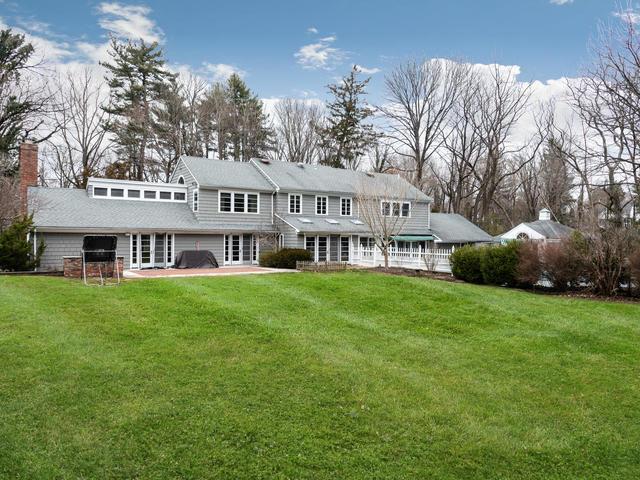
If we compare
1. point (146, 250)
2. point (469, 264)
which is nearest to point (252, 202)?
point (146, 250)

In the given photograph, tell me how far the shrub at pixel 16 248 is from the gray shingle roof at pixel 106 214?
2.77 meters

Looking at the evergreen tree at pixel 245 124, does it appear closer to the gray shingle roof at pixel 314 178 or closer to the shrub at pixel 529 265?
the gray shingle roof at pixel 314 178

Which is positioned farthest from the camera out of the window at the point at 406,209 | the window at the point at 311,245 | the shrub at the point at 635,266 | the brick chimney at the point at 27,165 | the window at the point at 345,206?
the window at the point at 406,209

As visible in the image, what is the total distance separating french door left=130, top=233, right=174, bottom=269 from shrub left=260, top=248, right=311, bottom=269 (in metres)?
4.97

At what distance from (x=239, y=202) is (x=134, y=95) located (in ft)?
57.8

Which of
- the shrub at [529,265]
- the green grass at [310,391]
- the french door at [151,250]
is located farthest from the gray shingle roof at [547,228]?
the french door at [151,250]

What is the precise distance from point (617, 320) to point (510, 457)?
272 inches

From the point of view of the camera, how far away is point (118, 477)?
3.83m

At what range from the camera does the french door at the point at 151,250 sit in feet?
72.0

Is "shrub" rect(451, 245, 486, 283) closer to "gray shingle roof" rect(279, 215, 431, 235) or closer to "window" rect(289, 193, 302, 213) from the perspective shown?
"gray shingle roof" rect(279, 215, 431, 235)

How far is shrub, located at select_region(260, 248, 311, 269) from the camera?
22.2 m

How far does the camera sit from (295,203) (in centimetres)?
2739

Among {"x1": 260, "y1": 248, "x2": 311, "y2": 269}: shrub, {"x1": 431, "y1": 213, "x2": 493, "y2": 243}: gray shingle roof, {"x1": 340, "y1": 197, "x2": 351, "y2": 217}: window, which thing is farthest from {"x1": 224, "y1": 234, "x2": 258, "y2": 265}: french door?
{"x1": 431, "y1": 213, "x2": 493, "y2": 243}: gray shingle roof

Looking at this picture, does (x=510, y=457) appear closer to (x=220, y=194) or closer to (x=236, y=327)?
(x=236, y=327)
